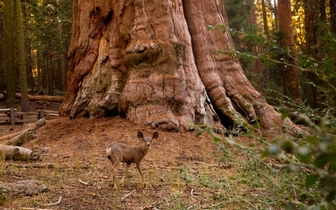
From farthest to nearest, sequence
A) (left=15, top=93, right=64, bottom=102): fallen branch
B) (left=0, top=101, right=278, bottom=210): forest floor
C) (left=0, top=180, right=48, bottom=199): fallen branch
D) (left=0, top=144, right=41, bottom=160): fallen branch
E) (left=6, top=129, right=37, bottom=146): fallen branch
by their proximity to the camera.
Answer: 1. (left=15, top=93, right=64, bottom=102): fallen branch
2. (left=6, top=129, right=37, bottom=146): fallen branch
3. (left=0, top=144, right=41, bottom=160): fallen branch
4. (left=0, top=180, right=48, bottom=199): fallen branch
5. (left=0, top=101, right=278, bottom=210): forest floor

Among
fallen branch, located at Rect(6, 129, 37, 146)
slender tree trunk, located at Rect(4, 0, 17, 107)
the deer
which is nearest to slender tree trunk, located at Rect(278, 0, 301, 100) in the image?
fallen branch, located at Rect(6, 129, 37, 146)

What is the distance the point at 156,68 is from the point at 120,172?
3713mm

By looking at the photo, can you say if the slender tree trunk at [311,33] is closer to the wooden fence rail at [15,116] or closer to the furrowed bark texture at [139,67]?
the furrowed bark texture at [139,67]

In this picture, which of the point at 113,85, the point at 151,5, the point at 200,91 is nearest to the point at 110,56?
Result: the point at 113,85

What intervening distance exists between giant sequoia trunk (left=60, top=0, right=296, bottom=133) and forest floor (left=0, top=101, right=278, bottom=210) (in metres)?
0.57

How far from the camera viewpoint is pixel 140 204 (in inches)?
203

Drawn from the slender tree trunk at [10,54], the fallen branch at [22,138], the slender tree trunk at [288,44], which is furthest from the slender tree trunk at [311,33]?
the slender tree trunk at [10,54]

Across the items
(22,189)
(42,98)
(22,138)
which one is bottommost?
(22,189)

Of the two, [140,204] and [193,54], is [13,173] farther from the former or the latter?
[193,54]

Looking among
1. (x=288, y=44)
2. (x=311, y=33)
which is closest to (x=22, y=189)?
(x=288, y=44)

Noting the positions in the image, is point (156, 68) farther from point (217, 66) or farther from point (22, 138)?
point (22, 138)

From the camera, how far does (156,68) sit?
396 inches

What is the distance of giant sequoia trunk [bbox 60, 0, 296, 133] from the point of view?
32.1 ft

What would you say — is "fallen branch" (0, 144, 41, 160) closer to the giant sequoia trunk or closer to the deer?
the deer
